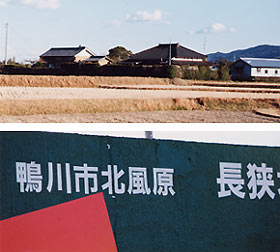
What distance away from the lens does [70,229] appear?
2912mm

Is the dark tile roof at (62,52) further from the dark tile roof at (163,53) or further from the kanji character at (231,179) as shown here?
Answer: the kanji character at (231,179)

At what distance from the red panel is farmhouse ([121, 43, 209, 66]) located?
3852mm

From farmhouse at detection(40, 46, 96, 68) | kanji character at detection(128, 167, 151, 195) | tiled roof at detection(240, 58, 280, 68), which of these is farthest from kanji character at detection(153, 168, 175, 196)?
farmhouse at detection(40, 46, 96, 68)

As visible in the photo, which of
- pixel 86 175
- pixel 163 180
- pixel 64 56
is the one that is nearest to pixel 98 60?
pixel 64 56

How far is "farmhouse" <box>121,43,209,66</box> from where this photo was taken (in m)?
6.71

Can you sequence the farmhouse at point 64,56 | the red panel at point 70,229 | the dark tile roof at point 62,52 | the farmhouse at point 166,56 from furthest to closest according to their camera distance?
the farmhouse at point 166,56, the farmhouse at point 64,56, the dark tile roof at point 62,52, the red panel at point 70,229

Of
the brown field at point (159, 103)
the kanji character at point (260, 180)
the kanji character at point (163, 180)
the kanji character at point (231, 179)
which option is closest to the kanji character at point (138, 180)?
the kanji character at point (163, 180)

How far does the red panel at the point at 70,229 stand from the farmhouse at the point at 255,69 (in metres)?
2.87

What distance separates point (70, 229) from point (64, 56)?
4.08 m

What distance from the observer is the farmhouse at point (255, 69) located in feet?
17.9

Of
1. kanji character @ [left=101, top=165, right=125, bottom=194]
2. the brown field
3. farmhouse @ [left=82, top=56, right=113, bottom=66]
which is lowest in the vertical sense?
kanji character @ [left=101, top=165, right=125, bottom=194]

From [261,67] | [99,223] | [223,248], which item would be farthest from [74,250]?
[261,67]

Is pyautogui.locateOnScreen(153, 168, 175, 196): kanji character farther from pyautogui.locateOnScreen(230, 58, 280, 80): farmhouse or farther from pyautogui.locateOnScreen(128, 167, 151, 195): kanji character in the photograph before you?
pyautogui.locateOnScreen(230, 58, 280, 80): farmhouse

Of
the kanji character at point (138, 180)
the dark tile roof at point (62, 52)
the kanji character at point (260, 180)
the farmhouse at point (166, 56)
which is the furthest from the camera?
the farmhouse at point (166, 56)
